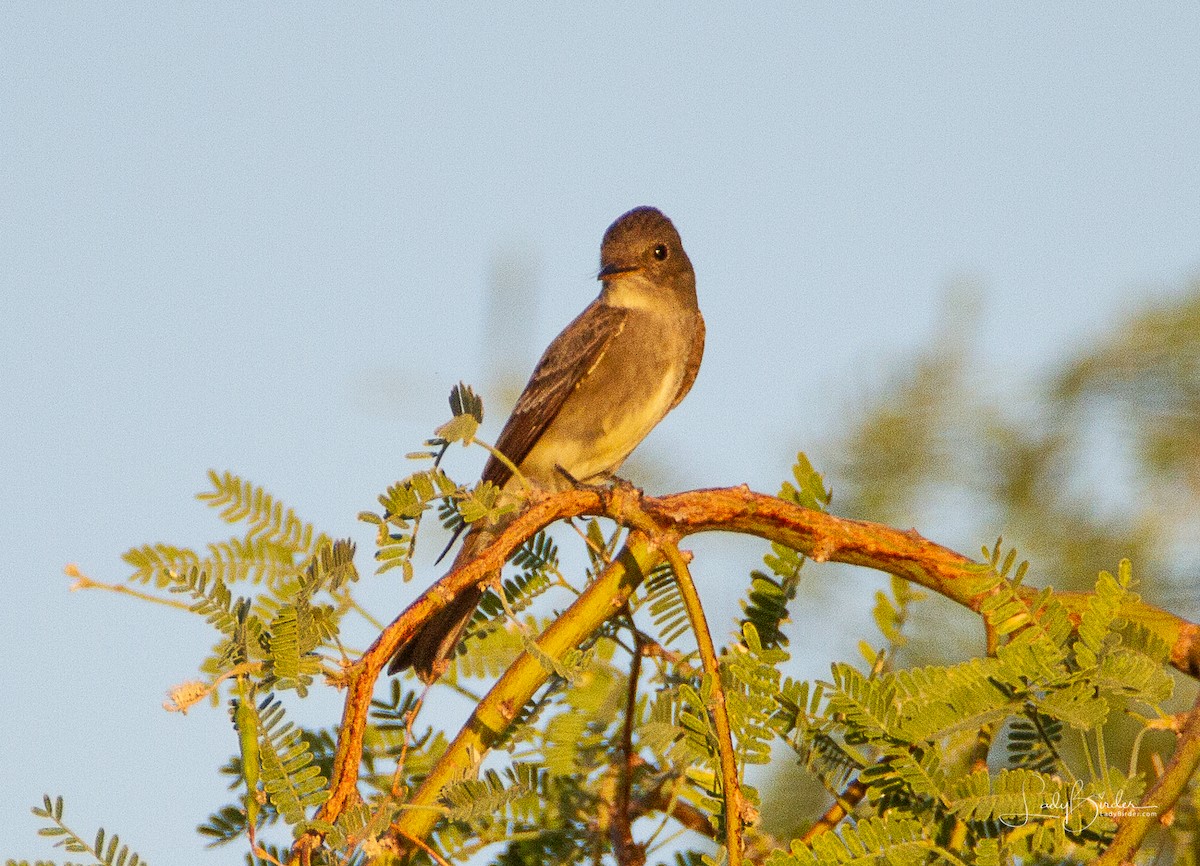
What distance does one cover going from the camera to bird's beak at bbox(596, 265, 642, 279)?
6.57 meters

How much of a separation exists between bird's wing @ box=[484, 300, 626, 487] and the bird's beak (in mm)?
150

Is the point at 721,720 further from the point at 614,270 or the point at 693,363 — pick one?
the point at 614,270

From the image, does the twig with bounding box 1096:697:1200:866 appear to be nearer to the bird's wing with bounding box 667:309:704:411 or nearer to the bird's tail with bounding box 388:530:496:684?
the bird's tail with bounding box 388:530:496:684

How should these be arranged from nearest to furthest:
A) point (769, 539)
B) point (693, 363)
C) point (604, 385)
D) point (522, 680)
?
point (522, 680), point (769, 539), point (604, 385), point (693, 363)

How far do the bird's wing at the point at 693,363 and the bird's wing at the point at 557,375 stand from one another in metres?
0.37

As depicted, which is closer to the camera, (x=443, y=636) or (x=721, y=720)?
(x=721, y=720)

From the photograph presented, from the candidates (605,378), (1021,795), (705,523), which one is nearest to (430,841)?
(705,523)

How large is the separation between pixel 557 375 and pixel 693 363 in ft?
2.39

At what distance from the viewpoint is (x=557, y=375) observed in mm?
6070

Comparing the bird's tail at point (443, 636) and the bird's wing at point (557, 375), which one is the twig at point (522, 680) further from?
the bird's wing at point (557, 375)

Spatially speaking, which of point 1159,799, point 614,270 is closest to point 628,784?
point 1159,799

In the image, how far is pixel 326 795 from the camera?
7.35ft

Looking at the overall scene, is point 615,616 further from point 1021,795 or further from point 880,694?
point 1021,795

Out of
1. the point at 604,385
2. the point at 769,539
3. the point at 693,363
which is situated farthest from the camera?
the point at 693,363
